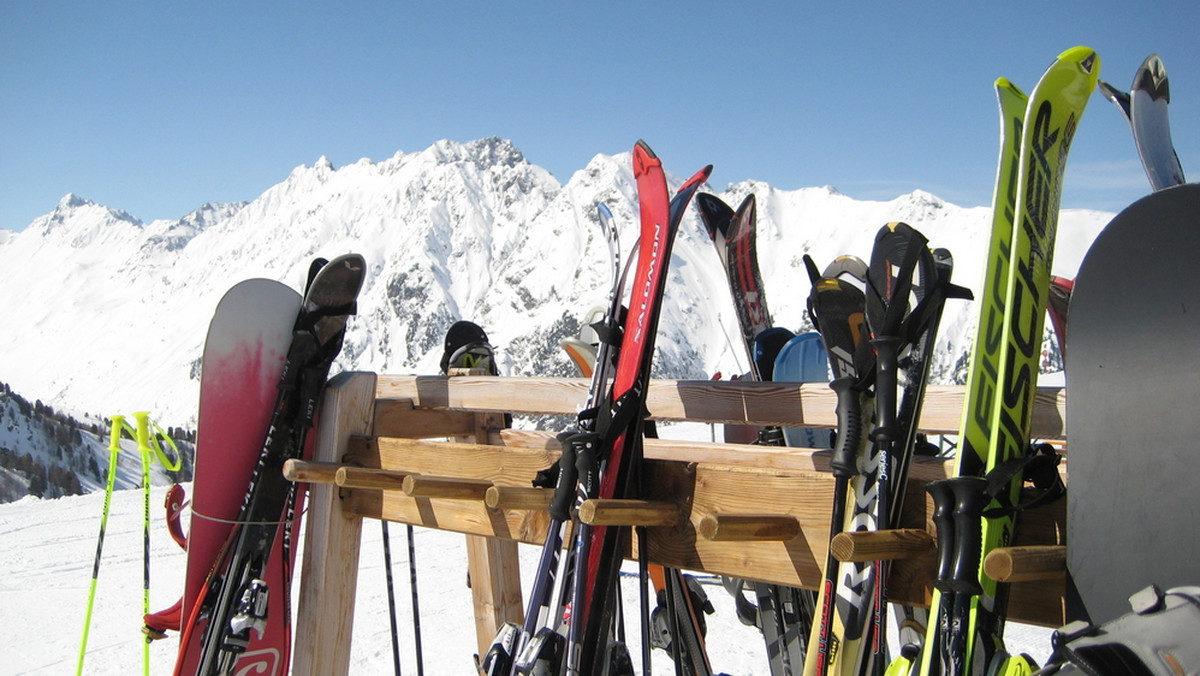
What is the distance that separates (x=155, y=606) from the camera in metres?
5.83

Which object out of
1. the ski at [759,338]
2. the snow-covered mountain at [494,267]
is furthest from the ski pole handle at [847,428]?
the snow-covered mountain at [494,267]

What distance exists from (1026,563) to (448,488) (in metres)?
1.33

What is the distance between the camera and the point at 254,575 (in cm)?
287

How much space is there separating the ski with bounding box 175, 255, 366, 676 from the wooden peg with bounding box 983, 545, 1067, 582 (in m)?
2.23

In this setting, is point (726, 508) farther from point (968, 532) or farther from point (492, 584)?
point (492, 584)

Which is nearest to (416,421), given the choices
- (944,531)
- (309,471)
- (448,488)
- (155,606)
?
(309,471)

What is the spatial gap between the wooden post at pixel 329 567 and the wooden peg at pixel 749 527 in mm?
1526

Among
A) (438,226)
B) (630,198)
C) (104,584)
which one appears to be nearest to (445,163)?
(438,226)

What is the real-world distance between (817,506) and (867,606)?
0.71ft

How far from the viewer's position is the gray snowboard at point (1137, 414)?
136 cm

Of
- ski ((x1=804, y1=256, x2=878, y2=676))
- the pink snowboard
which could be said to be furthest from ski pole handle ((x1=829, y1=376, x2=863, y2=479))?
the pink snowboard

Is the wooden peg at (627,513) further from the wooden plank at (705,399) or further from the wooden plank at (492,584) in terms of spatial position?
the wooden plank at (492,584)

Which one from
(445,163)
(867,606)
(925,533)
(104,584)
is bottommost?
(104,584)

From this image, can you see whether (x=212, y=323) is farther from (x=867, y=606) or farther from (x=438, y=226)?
(x=438, y=226)
